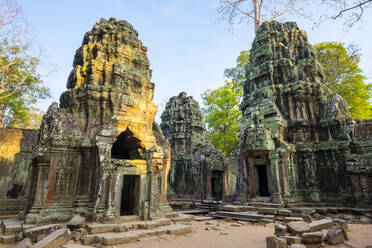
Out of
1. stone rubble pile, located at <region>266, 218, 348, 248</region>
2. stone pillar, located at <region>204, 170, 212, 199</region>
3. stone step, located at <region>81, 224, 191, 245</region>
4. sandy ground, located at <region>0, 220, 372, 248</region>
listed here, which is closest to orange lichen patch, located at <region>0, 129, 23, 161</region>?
sandy ground, located at <region>0, 220, 372, 248</region>

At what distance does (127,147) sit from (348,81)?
62.6 feet

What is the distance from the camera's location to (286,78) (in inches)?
494

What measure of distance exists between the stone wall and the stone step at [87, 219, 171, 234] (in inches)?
272

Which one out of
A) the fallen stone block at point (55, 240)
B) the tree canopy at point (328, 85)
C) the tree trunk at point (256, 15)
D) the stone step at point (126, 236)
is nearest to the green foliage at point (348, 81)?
the tree canopy at point (328, 85)

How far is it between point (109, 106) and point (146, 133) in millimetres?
1729

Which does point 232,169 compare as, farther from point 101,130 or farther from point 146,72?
point 101,130

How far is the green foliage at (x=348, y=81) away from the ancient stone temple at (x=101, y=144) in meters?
16.7

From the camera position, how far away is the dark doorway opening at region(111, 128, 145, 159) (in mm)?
8262

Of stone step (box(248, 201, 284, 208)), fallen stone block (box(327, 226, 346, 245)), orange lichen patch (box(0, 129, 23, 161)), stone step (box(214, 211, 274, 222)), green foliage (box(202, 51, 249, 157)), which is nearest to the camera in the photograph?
fallen stone block (box(327, 226, 346, 245))

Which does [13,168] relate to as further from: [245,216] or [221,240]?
[245,216]

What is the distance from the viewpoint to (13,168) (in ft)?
35.4

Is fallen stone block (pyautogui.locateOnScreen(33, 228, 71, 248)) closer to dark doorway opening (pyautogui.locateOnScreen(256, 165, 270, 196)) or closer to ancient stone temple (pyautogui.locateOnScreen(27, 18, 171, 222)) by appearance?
ancient stone temple (pyautogui.locateOnScreen(27, 18, 171, 222))

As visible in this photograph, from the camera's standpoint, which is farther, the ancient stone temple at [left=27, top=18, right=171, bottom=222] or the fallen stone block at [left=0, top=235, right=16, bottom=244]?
the ancient stone temple at [left=27, top=18, right=171, bottom=222]

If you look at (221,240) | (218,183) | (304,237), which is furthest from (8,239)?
(218,183)
